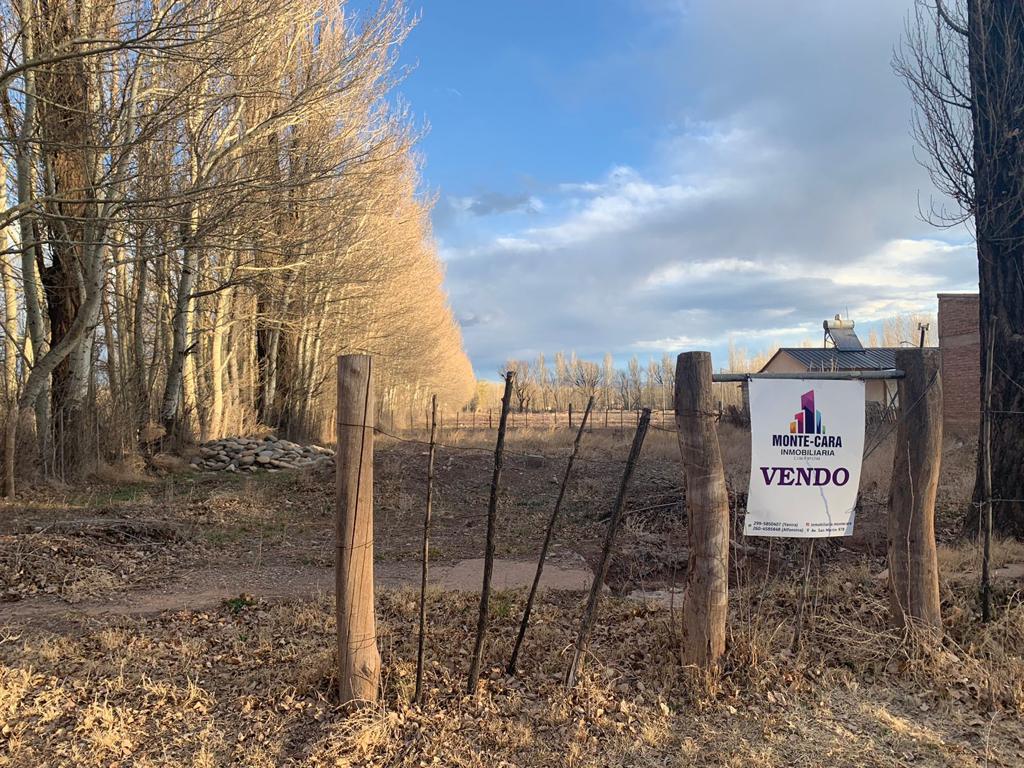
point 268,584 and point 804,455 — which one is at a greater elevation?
point 804,455

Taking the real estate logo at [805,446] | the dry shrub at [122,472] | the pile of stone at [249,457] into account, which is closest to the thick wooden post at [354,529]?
the real estate logo at [805,446]

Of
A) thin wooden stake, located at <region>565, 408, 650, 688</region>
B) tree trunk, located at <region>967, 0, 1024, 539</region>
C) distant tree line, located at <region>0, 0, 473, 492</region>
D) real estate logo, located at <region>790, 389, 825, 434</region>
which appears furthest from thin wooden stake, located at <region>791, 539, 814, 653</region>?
distant tree line, located at <region>0, 0, 473, 492</region>

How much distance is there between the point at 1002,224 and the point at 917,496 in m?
4.05

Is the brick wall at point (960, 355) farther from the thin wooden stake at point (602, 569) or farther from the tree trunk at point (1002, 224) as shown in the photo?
the thin wooden stake at point (602, 569)

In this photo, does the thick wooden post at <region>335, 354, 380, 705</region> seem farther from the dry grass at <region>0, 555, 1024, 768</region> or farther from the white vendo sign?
the white vendo sign

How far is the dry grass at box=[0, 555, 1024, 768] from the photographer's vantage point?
3.33 m

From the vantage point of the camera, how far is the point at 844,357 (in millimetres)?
34281

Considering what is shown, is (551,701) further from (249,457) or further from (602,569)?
(249,457)

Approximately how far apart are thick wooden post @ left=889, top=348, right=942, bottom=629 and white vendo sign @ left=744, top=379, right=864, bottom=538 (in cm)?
34

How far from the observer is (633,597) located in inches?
248

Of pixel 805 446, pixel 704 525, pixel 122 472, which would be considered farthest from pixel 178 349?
pixel 805 446

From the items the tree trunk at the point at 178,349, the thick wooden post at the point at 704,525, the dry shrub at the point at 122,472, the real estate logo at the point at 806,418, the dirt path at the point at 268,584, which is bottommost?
the dirt path at the point at 268,584

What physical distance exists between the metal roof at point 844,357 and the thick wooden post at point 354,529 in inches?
1239

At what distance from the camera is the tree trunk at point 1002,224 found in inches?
253
